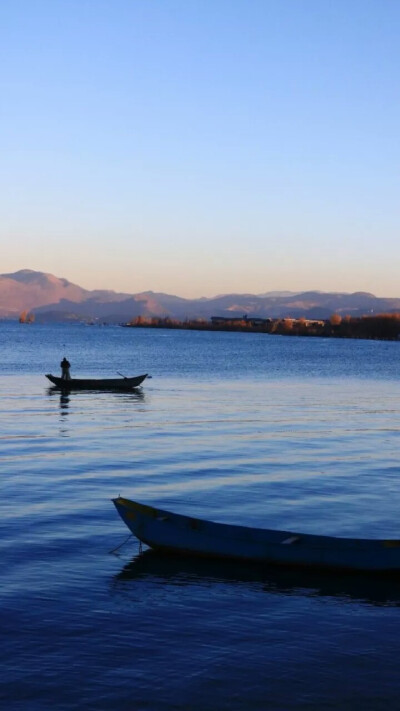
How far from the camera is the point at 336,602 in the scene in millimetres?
17469

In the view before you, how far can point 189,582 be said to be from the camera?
60.8 ft

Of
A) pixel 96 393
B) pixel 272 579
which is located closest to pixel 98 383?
pixel 96 393

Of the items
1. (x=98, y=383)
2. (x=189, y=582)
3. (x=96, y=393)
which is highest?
(x=98, y=383)

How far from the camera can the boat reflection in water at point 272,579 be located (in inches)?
707

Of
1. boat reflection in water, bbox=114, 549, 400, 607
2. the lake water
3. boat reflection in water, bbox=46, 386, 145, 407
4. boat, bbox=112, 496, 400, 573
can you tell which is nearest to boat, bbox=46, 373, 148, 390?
boat reflection in water, bbox=46, 386, 145, 407

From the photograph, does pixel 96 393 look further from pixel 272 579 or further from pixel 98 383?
pixel 272 579

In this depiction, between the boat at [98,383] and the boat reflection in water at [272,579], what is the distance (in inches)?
1885

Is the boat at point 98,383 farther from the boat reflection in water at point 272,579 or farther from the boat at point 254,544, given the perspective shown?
the boat reflection in water at point 272,579

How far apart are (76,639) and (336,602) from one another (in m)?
5.56

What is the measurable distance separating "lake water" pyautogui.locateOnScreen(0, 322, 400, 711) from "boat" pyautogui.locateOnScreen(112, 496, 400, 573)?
324 mm

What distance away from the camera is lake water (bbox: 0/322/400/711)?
13.5 meters

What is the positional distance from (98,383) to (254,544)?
4998 centimetres

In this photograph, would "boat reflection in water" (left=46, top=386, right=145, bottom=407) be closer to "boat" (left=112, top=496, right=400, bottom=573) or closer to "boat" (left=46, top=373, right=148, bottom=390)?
"boat" (left=46, top=373, right=148, bottom=390)

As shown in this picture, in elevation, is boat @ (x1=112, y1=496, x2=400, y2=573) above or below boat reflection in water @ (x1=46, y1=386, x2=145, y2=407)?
above
